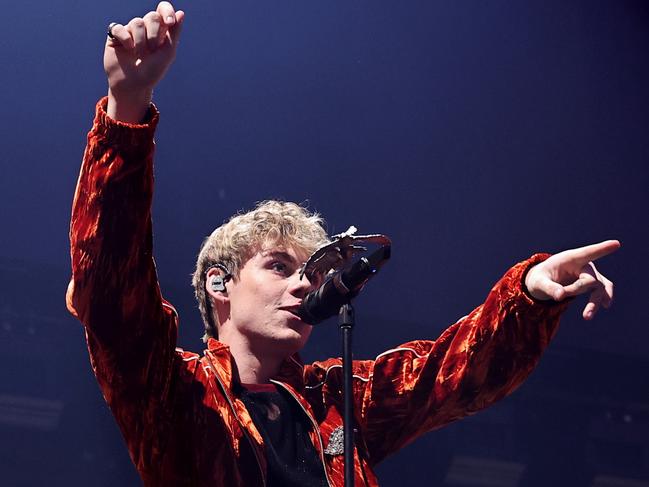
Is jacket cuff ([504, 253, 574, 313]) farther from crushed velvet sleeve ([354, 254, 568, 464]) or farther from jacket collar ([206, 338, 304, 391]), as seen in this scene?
jacket collar ([206, 338, 304, 391])

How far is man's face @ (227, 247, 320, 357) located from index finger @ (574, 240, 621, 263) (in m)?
0.65

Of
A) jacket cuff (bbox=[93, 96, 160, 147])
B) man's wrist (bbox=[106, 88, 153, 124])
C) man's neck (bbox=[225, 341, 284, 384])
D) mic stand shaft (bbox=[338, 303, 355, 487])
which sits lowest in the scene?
man's neck (bbox=[225, 341, 284, 384])

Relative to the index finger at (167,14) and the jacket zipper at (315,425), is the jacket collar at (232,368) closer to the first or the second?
the jacket zipper at (315,425)

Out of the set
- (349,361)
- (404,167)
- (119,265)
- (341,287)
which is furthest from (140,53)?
(404,167)

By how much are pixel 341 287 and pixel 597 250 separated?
1.57ft

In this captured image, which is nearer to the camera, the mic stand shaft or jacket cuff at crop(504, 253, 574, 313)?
the mic stand shaft

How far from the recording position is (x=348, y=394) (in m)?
1.69

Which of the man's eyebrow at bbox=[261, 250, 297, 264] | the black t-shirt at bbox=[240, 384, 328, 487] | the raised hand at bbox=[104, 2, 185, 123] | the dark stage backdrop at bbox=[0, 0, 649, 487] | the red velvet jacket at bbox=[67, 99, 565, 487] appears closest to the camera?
the raised hand at bbox=[104, 2, 185, 123]

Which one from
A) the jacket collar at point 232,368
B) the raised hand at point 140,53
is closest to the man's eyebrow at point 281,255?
the jacket collar at point 232,368

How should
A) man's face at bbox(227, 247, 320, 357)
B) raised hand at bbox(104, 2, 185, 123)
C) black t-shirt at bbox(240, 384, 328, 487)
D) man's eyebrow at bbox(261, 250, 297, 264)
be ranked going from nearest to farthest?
raised hand at bbox(104, 2, 185, 123), black t-shirt at bbox(240, 384, 328, 487), man's face at bbox(227, 247, 320, 357), man's eyebrow at bbox(261, 250, 297, 264)

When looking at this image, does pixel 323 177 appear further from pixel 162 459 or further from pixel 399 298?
pixel 162 459

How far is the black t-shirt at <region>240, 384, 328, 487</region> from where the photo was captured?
2.03m

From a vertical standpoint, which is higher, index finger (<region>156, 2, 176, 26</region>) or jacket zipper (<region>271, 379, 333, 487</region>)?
index finger (<region>156, 2, 176, 26</region>)

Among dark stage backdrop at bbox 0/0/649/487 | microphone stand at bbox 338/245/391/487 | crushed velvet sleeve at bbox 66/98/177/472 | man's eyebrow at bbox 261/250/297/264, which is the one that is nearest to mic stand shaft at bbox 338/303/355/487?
microphone stand at bbox 338/245/391/487
